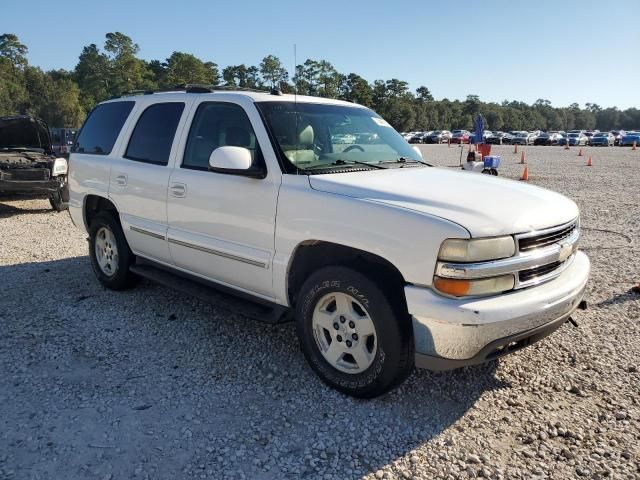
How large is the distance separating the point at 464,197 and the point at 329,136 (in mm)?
1313

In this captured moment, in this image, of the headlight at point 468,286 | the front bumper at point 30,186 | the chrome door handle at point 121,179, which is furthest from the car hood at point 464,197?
the front bumper at point 30,186

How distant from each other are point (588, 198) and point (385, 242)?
1118cm

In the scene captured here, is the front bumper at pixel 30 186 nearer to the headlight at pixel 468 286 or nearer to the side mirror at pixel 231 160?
the side mirror at pixel 231 160

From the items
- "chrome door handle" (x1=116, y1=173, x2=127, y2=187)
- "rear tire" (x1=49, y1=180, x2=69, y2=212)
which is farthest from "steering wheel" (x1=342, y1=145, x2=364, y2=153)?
"rear tire" (x1=49, y1=180, x2=69, y2=212)

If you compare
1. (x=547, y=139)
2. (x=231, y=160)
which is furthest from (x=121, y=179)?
(x=547, y=139)

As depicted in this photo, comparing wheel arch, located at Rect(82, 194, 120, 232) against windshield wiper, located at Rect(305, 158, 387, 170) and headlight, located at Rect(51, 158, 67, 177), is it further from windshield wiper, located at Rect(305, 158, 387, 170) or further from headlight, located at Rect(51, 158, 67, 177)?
headlight, located at Rect(51, 158, 67, 177)

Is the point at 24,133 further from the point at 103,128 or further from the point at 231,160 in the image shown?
the point at 231,160

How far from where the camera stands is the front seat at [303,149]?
3625 millimetres

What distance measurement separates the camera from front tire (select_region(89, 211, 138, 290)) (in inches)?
202

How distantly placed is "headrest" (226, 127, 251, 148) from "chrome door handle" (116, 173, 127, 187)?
145 cm

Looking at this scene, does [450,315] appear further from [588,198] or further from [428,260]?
[588,198]

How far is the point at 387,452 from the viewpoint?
110 inches

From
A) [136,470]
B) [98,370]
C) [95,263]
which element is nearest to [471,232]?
[136,470]

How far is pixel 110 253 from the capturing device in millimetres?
5328
